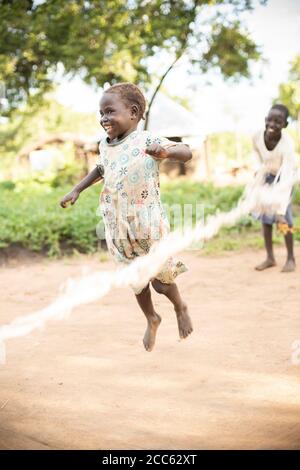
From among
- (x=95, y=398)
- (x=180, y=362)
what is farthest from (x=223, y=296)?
(x=95, y=398)

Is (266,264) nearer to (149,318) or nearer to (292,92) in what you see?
(149,318)

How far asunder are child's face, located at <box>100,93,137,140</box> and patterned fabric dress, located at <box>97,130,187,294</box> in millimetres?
71

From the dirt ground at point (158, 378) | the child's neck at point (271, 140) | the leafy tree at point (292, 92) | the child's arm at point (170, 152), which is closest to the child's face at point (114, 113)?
the child's arm at point (170, 152)

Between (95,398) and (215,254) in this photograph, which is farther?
(215,254)

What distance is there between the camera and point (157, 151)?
116 inches

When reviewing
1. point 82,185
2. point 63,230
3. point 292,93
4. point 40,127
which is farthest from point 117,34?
point 40,127

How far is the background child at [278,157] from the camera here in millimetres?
5629

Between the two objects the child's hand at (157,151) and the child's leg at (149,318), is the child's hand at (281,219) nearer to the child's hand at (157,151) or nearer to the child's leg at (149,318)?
the child's leg at (149,318)

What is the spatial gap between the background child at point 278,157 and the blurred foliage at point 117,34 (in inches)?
256

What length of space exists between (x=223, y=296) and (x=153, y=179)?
2.15m

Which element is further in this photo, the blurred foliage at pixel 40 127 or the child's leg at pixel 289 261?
the blurred foliage at pixel 40 127

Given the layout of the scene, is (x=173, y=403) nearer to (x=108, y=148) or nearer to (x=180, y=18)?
(x=108, y=148)

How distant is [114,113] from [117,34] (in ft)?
30.5

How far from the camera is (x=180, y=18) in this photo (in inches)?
464
